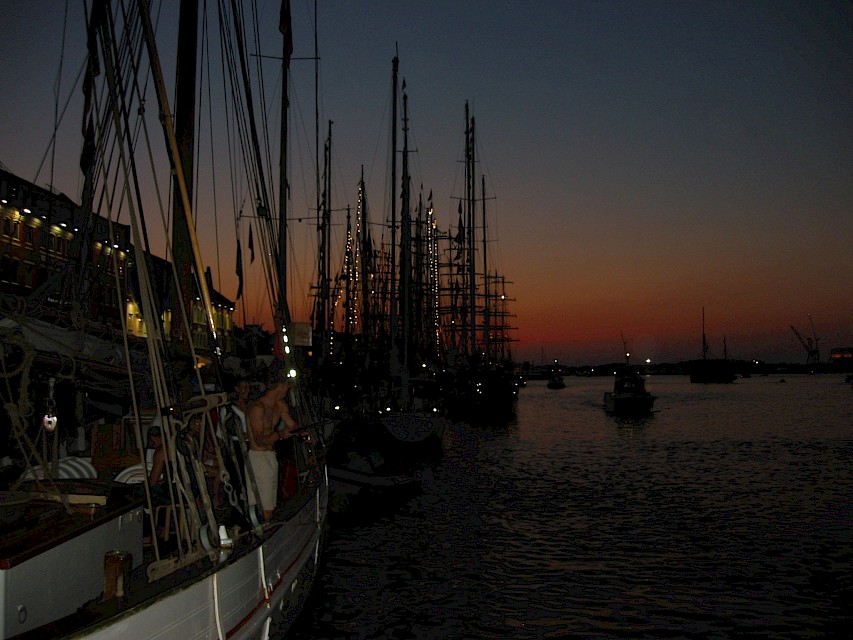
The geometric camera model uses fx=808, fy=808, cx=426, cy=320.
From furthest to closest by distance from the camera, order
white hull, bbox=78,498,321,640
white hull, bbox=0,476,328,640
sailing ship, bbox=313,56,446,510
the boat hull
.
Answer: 1. the boat hull
2. sailing ship, bbox=313,56,446,510
3. white hull, bbox=78,498,321,640
4. white hull, bbox=0,476,328,640

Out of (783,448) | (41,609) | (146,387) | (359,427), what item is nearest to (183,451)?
(41,609)

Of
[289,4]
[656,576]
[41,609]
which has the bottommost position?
[656,576]

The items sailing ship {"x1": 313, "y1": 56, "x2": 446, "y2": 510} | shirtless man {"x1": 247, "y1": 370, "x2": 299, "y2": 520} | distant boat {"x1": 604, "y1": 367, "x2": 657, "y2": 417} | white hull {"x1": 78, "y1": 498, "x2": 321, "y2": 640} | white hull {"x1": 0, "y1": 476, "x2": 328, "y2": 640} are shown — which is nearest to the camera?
white hull {"x1": 0, "y1": 476, "x2": 328, "y2": 640}

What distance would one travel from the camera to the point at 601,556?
17.9 metres

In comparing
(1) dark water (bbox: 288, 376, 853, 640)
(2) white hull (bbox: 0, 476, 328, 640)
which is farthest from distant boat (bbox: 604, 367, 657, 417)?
(2) white hull (bbox: 0, 476, 328, 640)

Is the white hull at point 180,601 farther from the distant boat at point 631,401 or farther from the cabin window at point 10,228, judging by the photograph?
the distant boat at point 631,401

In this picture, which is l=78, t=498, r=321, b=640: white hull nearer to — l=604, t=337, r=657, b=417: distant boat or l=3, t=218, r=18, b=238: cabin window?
l=3, t=218, r=18, b=238: cabin window

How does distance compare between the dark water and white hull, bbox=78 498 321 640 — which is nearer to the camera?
white hull, bbox=78 498 321 640

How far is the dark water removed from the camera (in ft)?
43.4

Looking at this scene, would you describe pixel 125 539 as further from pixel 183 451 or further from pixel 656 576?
pixel 656 576

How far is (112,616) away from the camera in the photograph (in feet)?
16.4

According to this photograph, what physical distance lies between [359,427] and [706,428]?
3738 centimetres

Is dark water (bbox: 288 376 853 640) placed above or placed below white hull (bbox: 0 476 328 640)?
below

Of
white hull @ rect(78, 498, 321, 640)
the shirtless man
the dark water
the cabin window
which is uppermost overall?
the cabin window
